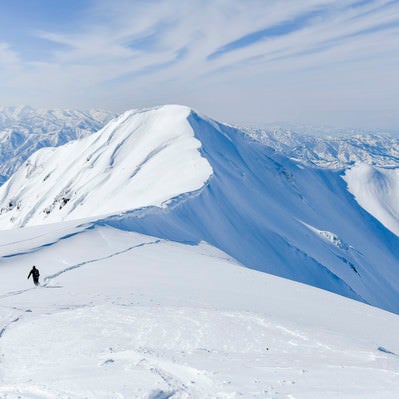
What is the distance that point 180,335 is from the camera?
1258 cm

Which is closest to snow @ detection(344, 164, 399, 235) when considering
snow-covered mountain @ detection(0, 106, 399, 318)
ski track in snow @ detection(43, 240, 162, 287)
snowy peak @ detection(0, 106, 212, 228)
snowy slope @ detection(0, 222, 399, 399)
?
snow-covered mountain @ detection(0, 106, 399, 318)

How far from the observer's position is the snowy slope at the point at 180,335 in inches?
349

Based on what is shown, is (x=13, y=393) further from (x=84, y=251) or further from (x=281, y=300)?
(x=84, y=251)

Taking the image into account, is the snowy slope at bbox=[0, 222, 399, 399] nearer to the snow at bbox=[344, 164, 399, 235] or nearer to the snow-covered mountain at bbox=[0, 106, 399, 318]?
the snow-covered mountain at bbox=[0, 106, 399, 318]

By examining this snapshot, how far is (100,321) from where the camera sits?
1380 cm

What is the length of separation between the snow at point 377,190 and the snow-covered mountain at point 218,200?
4.59m

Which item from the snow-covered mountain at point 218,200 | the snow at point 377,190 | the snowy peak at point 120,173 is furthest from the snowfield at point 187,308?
the snow at point 377,190

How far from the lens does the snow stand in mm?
116944

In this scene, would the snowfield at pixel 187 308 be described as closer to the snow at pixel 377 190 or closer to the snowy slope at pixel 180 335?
the snowy slope at pixel 180 335

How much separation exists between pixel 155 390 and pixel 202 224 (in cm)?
3296

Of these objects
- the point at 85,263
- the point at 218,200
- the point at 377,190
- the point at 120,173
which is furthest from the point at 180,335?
the point at 377,190

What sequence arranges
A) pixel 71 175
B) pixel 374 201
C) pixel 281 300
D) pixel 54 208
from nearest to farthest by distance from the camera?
pixel 281 300 → pixel 54 208 → pixel 71 175 → pixel 374 201

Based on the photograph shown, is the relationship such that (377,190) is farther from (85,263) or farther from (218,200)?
(85,263)

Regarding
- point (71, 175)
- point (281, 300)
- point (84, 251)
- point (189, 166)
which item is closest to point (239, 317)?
point (281, 300)
